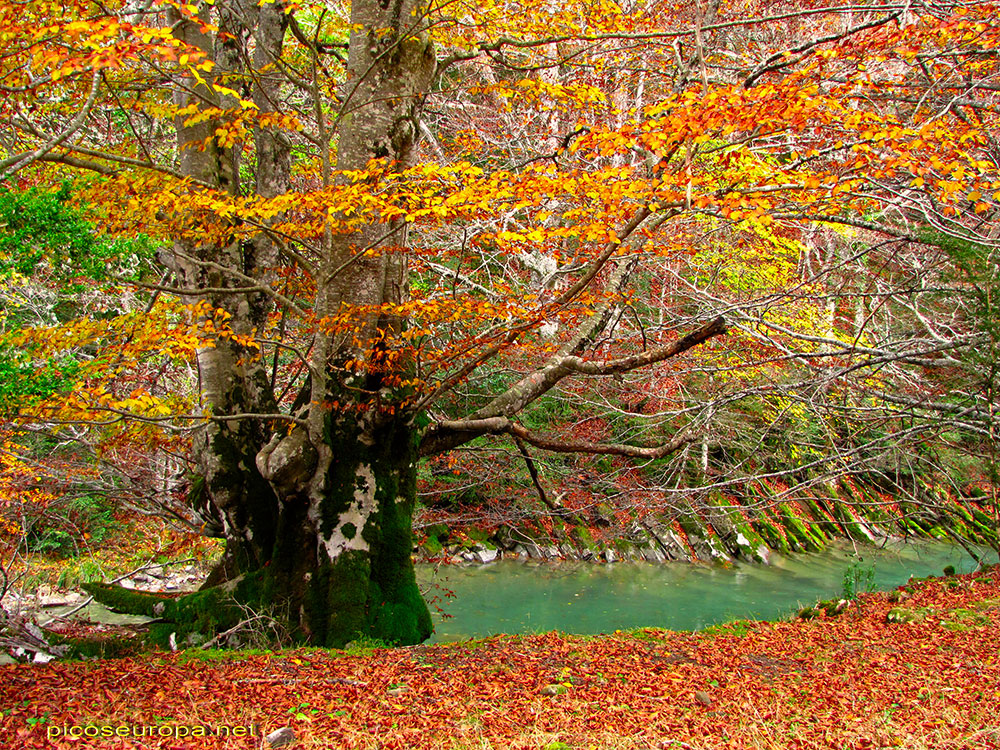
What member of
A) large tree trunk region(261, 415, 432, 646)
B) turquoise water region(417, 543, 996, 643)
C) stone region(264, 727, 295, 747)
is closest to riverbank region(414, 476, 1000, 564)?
turquoise water region(417, 543, 996, 643)

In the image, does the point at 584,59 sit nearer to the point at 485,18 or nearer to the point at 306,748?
the point at 485,18

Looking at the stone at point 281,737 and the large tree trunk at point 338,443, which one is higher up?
the large tree trunk at point 338,443

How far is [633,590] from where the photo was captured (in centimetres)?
1034

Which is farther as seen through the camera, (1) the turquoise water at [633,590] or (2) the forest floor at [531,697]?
(1) the turquoise water at [633,590]

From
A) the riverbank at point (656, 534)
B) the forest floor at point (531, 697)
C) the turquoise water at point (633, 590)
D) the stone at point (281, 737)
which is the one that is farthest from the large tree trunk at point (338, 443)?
the riverbank at point (656, 534)

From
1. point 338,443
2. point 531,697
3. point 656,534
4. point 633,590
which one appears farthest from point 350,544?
point 656,534

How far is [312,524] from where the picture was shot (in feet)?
17.6

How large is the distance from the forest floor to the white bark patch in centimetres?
86

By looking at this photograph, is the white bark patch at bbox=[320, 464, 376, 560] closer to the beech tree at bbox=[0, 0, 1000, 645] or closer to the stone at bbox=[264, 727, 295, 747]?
the beech tree at bbox=[0, 0, 1000, 645]

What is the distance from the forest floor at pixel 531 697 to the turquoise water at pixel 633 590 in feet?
10.2

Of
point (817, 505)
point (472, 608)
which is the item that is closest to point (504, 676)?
point (472, 608)

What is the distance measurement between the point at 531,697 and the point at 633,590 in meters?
7.03

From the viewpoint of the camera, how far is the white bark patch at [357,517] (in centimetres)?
528

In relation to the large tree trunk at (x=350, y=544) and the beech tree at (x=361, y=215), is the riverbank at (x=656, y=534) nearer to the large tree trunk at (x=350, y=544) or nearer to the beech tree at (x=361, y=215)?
the large tree trunk at (x=350, y=544)
